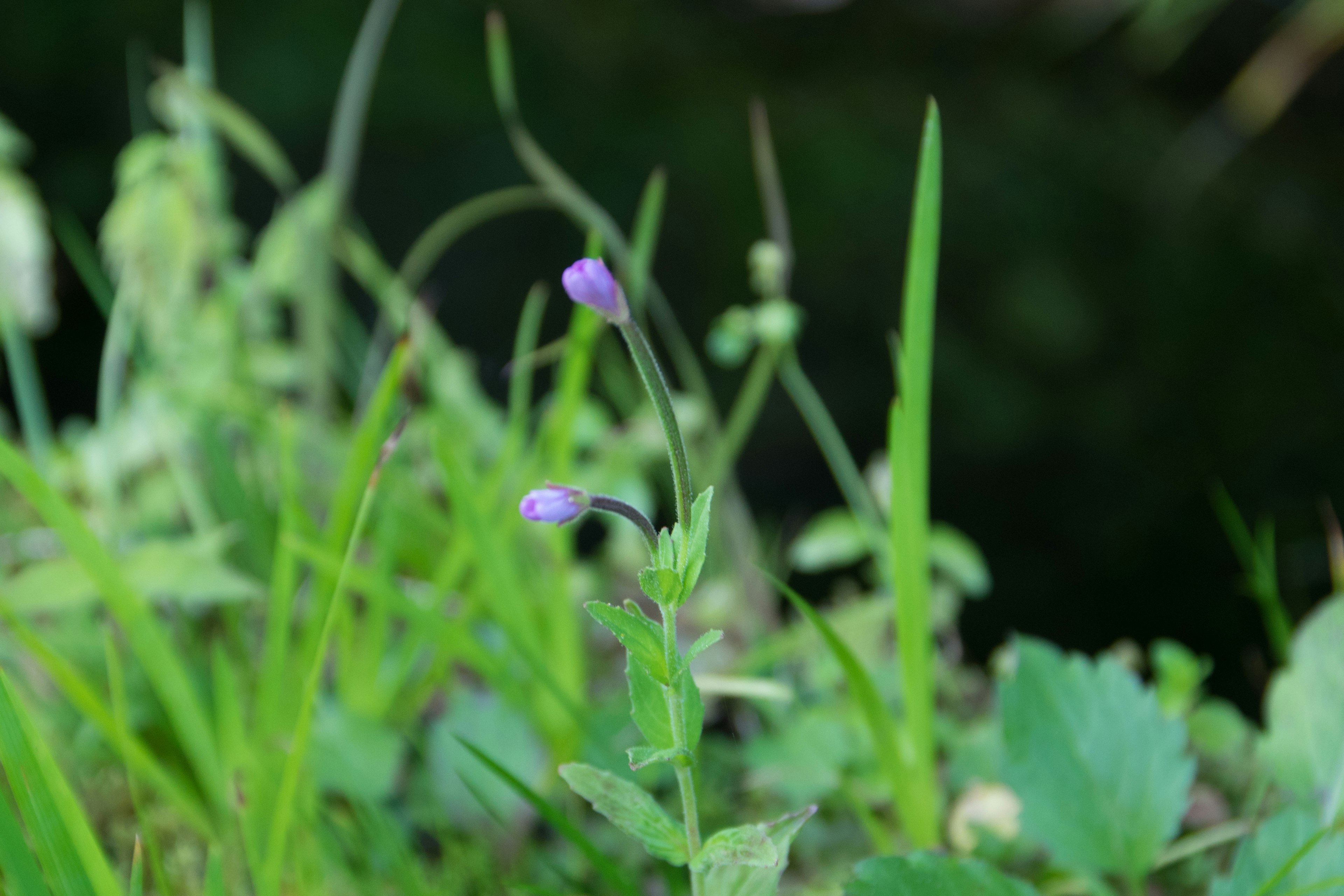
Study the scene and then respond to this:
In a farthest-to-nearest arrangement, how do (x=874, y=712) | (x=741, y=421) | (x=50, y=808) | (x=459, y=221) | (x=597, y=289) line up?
1. (x=459, y=221)
2. (x=741, y=421)
3. (x=874, y=712)
4. (x=50, y=808)
5. (x=597, y=289)

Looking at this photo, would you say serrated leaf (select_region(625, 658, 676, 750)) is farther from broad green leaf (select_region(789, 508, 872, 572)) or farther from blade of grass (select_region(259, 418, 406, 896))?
broad green leaf (select_region(789, 508, 872, 572))

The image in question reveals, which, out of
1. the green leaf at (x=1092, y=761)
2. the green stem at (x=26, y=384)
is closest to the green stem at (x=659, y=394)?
the green leaf at (x=1092, y=761)

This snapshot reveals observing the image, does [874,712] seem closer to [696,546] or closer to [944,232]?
[696,546]

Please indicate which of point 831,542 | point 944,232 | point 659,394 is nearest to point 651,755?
point 659,394

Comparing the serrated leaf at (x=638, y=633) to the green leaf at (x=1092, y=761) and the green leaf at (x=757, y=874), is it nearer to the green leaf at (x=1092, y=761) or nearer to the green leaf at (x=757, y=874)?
the green leaf at (x=757, y=874)

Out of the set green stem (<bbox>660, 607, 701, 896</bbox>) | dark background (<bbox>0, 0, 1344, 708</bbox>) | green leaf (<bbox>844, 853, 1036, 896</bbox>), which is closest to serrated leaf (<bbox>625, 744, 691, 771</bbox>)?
green stem (<bbox>660, 607, 701, 896</bbox>)

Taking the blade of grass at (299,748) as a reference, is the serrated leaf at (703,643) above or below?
above
